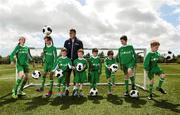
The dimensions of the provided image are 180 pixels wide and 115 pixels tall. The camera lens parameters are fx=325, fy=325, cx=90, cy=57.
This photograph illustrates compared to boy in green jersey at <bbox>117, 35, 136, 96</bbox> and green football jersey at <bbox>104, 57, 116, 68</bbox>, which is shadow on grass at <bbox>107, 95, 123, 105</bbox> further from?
green football jersey at <bbox>104, 57, 116, 68</bbox>

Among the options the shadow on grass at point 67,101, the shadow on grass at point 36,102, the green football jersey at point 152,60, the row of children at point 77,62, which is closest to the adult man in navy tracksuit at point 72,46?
the row of children at point 77,62

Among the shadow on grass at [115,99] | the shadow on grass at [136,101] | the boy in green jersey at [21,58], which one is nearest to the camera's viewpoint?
the shadow on grass at [136,101]

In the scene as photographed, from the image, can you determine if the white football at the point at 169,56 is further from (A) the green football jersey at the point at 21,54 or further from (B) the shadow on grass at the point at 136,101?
(A) the green football jersey at the point at 21,54

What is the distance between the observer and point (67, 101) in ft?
39.6

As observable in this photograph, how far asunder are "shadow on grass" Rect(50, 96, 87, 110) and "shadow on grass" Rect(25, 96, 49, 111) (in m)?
0.33

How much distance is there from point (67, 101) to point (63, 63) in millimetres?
1640

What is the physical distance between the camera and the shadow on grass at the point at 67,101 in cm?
1149

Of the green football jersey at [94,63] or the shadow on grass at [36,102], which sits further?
the green football jersey at [94,63]

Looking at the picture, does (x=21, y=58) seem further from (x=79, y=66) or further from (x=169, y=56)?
(x=169, y=56)

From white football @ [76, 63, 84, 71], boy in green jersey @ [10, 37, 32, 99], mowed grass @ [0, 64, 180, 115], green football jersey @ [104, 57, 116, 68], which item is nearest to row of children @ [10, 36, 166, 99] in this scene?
boy in green jersey @ [10, 37, 32, 99]

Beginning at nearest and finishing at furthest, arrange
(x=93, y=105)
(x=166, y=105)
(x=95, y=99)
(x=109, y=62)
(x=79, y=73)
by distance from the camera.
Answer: (x=93, y=105) → (x=166, y=105) → (x=95, y=99) → (x=79, y=73) → (x=109, y=62)

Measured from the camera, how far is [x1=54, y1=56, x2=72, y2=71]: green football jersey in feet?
42.2

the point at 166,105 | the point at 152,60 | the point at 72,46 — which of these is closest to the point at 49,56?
the point at 72,46

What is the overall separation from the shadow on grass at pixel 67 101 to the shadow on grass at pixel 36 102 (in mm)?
332
